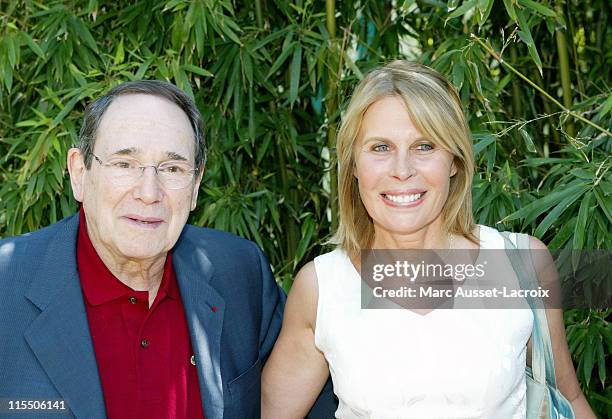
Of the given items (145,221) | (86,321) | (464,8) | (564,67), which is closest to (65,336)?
(86,321)

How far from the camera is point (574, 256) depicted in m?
2.73

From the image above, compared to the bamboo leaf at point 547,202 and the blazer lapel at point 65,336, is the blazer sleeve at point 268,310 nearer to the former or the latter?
the blazer lapel at point 65,336

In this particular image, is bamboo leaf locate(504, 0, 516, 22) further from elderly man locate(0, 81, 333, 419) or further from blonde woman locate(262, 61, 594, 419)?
elderly man locate(0, 81, 333, 419)

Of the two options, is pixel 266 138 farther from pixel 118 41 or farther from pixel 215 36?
pixel 118 41

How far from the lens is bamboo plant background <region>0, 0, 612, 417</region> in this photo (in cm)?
297

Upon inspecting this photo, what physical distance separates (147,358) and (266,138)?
1189 millimetres

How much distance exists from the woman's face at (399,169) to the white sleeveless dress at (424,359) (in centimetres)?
24

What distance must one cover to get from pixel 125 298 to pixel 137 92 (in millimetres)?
523

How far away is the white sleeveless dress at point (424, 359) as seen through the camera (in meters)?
2.32

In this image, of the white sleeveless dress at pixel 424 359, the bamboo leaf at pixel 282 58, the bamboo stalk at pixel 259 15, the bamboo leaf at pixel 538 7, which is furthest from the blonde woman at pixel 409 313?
the bamboo stalk at pixel 259 15

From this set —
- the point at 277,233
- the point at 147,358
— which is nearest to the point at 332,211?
the point at 277,233

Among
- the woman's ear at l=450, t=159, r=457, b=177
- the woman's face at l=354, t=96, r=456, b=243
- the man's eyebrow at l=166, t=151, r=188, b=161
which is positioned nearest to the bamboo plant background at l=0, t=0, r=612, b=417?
the woman's ear at l=450, t=159, r=457, b=177

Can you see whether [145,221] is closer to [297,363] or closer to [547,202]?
[297,363]

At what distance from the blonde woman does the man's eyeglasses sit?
Answer: 41 cm
